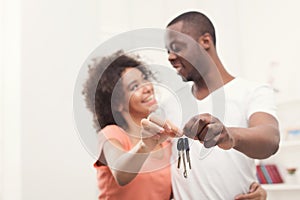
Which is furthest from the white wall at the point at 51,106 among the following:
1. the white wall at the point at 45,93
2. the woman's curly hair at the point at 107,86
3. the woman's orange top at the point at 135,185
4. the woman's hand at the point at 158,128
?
the woman's hand at the point at 158,128

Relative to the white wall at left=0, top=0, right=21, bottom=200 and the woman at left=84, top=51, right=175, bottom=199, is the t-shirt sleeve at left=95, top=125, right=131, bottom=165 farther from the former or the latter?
the white wall at left=0, top=0, right=21, bottom=200

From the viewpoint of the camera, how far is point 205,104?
1007 mm

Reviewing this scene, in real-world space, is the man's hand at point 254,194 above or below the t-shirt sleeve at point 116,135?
below

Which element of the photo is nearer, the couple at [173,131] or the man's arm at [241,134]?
the man's arm at [241,134]

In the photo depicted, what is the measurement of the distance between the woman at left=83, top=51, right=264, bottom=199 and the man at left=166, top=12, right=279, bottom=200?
54 millimetres

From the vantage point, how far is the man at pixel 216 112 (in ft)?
2.75

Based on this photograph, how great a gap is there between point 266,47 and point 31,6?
121 cm

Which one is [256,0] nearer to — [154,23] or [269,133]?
[154,23]

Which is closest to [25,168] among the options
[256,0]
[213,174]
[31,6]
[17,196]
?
[17,196]

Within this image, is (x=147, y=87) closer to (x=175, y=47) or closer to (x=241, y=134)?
(x=175, y=47)

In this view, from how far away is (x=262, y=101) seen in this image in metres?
0.96

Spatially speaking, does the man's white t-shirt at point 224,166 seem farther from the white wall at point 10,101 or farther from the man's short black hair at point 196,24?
the white wall at point 10,101

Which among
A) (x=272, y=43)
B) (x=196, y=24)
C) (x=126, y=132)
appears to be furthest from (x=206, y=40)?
(x=272, y=43)

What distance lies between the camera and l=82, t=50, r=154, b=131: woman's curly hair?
0.80m
